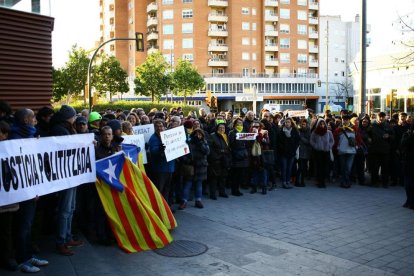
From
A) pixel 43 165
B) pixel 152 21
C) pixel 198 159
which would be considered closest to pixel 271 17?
pixel 152 21

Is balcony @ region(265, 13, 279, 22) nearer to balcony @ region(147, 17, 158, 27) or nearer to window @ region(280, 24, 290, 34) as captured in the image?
window @ region(280, 24, 290, 34)

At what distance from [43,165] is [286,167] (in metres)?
8.02

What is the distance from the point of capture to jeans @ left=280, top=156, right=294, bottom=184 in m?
12.5

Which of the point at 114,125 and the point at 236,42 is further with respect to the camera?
the point at 236,42

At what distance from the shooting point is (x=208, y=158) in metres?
10.9

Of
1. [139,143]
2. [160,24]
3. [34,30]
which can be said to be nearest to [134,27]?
[160,24]

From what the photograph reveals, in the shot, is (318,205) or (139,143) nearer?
(139,143)

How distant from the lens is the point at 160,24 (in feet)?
274

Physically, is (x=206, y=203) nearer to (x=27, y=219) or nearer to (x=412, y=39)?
(x=27, y=219)

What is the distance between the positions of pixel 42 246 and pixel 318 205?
20.4 ft

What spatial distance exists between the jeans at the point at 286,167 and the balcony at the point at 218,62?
72.7m

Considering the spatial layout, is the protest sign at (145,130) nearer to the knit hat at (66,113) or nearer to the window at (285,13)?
the knit hat at (66,113)

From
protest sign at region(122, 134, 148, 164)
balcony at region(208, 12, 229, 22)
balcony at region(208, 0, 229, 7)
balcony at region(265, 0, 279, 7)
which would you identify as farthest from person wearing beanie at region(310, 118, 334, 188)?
balcony at region(265, 0, 279, 7)

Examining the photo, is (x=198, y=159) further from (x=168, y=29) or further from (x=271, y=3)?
(x=271, y=3)
